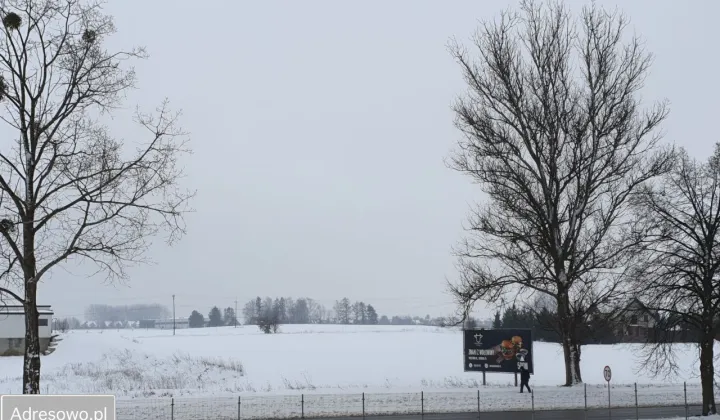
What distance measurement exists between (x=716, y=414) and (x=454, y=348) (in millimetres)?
50570

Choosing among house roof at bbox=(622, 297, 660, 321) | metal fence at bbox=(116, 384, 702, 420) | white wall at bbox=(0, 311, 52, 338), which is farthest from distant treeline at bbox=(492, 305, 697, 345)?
white wall at bbox=(0, 311, 52, 338)

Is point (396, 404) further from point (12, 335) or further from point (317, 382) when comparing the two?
point (12, 335)

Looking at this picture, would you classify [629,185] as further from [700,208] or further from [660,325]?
[660,325]

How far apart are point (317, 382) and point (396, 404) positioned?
38.1 ft

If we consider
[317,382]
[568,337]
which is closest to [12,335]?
[317,382]

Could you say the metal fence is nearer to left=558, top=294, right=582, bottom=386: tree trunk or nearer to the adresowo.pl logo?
left=558, top=294, right=582, bottom=386: tree trunk

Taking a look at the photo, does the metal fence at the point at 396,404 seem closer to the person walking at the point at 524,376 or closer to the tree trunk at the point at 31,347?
the person walking at the point at 524,376

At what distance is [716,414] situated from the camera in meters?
25.1

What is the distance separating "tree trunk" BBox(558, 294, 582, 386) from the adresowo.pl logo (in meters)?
27.4

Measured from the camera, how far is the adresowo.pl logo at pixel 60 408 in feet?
27.0

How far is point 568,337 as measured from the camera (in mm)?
33688

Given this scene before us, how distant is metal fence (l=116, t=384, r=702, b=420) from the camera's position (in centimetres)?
2622

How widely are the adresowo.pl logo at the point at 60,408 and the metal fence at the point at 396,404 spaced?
16.5 metres

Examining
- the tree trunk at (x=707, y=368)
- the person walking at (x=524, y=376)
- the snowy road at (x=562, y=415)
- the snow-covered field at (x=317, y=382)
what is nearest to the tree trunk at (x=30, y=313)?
the snow-covered field at (x=317, y=382)
